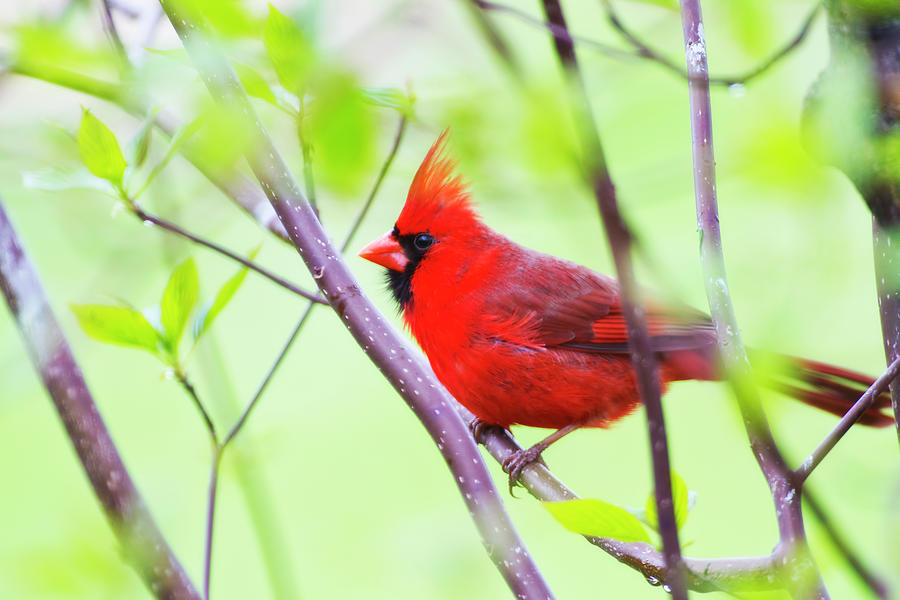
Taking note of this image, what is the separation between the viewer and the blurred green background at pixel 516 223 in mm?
938

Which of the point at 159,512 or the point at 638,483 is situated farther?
the point at 638,483

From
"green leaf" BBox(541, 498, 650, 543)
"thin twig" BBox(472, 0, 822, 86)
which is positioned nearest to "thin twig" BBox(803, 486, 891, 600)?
"green leaf" BBox(541, 498, 650, 543)

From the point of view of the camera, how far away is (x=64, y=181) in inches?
39.6

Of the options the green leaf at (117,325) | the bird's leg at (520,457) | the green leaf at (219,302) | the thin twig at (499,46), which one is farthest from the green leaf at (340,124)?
the bird's leg at (520,457)

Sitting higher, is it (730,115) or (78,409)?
(730,115)

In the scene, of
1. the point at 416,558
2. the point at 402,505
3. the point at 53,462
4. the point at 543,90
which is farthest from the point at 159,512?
the point at 53,462

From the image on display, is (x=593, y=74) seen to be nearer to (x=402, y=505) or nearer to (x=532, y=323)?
(x=532, y=323)

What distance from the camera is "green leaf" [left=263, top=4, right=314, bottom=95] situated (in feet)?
2.64

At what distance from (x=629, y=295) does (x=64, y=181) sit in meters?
0.71

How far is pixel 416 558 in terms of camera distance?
181cm

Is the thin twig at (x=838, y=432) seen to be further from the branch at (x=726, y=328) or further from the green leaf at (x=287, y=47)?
the green leaf at (x=287, y=47)

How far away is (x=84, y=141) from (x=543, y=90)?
47 centimetres

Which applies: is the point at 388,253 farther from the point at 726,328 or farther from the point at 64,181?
the point at 726,328

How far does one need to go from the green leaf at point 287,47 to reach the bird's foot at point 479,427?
3.83 feet
